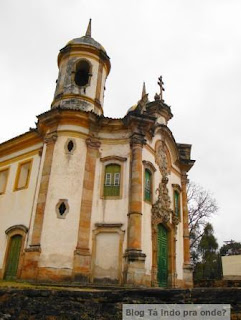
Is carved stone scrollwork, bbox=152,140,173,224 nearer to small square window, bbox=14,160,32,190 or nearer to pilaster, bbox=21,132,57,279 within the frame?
pilaster, bbox=21,132,57,279

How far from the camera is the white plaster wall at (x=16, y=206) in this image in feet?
56.9

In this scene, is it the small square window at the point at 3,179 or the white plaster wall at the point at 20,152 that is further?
the small square window at the point at 3,179

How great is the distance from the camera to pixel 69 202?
1609 centimetres

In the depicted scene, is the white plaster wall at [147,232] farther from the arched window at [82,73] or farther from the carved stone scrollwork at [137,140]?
the arched window at [82,73]

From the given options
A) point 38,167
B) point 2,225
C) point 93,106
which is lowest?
point 2,225

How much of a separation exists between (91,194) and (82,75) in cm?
852

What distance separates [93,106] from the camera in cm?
1978

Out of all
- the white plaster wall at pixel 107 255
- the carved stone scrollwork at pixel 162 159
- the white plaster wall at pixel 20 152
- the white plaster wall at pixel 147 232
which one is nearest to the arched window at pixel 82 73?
the white plaster wall at pixel 20 152

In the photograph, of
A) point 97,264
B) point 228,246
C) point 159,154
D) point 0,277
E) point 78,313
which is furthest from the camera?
point 228,246

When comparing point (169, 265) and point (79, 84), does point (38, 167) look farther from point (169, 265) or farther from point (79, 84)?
point (169, 265)

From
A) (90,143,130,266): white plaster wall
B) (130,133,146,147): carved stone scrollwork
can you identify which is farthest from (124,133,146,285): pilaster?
(90,143,130,266): white plaster wall

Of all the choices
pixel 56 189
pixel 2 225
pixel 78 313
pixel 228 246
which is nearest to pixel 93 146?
pixel 56 189

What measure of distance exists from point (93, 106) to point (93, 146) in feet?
10.8

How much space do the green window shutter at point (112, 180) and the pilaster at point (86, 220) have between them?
2.41 ft
